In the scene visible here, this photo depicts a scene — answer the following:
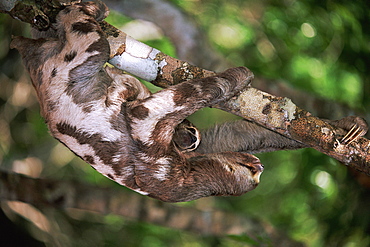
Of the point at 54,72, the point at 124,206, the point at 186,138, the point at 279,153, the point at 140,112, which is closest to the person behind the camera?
the point at 140,112

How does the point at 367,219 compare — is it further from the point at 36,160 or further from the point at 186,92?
the point at 36,160

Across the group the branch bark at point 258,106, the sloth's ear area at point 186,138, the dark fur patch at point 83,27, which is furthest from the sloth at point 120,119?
the sloth's ear area at point 186,138

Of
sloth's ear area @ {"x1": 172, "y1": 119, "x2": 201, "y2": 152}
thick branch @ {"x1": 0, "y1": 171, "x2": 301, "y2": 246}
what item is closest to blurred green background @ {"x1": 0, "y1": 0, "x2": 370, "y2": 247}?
thick branch @ {"x1": 0, "y1": 171, "x2": 301, "y2": 246}

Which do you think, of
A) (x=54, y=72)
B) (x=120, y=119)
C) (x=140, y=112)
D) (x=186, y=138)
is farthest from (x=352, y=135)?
(x=54, y=72)

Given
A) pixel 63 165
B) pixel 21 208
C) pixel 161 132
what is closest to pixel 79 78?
pixel 161 132

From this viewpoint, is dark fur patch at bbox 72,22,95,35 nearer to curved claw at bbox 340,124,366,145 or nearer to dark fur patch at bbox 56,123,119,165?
dark fur patch at bbox 56,123,119,165

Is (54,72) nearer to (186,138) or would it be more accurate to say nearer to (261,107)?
Answer: (186,138)
